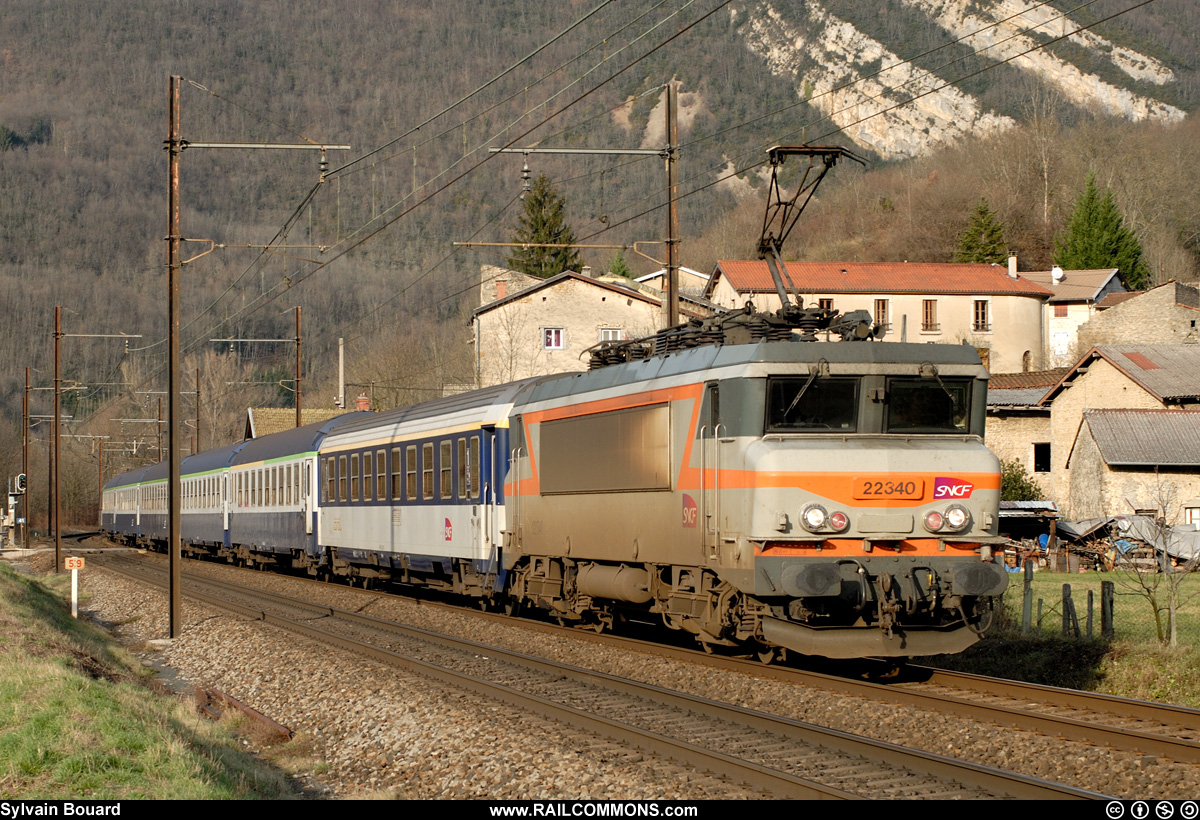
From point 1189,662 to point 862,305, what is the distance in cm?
6801

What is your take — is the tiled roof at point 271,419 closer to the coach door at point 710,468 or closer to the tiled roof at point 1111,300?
the tiled roof at point 1111,300

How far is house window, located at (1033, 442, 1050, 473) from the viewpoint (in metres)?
57.3

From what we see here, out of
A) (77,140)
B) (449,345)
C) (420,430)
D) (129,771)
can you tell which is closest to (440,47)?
(77,140)

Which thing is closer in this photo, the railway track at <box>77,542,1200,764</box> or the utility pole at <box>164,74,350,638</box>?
the railway track at <box>77,542,1200,764</box>

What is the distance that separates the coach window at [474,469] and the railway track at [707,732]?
3.09 m

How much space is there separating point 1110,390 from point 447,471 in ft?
121

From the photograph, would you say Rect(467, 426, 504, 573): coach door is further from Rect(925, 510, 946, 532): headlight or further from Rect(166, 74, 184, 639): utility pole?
Rect(925, 510, 946, 532): headlight

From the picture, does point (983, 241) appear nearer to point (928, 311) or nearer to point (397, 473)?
point (928, 311)

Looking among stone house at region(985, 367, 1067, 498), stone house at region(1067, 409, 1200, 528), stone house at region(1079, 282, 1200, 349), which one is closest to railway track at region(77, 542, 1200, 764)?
stone house at region(1067, 409, 1200, 528)

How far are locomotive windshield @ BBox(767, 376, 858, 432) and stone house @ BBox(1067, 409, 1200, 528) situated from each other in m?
34.4

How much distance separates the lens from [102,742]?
9461 millimetres

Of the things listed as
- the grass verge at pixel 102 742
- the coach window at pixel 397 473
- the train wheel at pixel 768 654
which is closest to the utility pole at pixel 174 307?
the coach window at pixel 397 473

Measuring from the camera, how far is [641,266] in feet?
395

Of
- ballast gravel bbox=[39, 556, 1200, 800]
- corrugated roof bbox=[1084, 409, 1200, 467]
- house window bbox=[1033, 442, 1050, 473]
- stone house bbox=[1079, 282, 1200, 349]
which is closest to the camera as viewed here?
ballast gravel bbox=[39, 556, 1200, 800]
